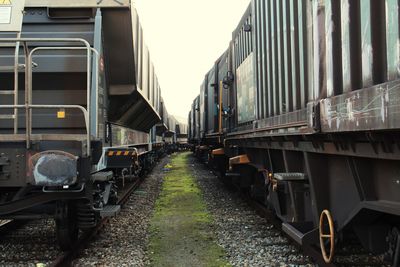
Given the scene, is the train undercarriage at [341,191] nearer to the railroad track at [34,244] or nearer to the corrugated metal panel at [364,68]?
the corrugated metal panel at [364,68]

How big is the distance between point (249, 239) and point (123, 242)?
1793 mm

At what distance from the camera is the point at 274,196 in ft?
21.0

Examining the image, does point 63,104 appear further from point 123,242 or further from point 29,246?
point 123,242

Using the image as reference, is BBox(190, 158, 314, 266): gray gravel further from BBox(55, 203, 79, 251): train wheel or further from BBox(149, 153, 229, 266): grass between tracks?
BBox(55, 203, 79, 251): train wheel

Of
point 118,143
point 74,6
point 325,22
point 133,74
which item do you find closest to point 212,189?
point 118,143

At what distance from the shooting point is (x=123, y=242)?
6.50 metres

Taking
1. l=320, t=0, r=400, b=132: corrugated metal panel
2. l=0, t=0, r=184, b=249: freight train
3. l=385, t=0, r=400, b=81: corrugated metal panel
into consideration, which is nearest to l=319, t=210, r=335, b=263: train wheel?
l=320, t=0, r=400, b=132: corrugated metal panel

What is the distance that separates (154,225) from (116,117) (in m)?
2.04

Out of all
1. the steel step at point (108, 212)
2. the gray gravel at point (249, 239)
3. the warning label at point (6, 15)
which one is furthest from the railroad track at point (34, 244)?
the warning label at point (6, 15)

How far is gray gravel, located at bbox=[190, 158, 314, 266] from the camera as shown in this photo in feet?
18.0

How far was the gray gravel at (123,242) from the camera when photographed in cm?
552

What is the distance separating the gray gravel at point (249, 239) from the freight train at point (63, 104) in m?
1.72

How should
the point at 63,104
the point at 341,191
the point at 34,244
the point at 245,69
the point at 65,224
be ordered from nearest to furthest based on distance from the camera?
→ the point at 341,191
the point at 65,224
the point at 34,244
the point at 63,104
the point at 245,69

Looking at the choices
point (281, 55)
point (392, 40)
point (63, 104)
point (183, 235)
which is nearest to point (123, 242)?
point (183, 235)
